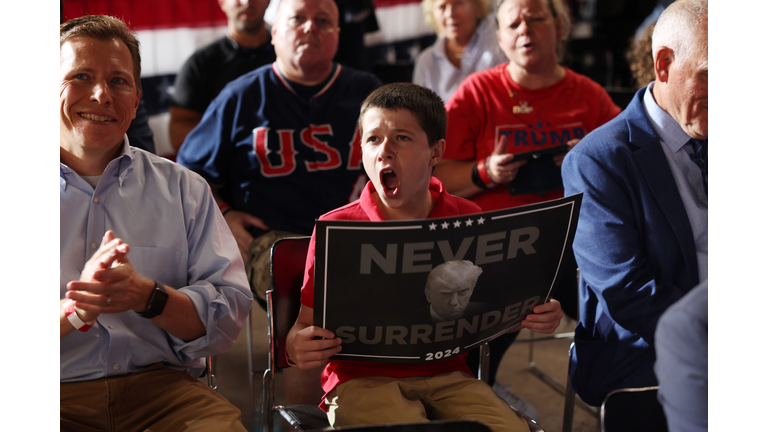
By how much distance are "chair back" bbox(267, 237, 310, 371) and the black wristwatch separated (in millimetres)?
310

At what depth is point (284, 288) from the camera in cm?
167

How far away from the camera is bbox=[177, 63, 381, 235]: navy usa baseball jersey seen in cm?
250

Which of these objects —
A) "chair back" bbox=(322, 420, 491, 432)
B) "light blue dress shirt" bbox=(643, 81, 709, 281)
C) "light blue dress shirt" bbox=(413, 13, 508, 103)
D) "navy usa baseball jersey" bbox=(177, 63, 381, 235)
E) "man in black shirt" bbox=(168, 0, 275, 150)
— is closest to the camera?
"chair back" bbox=(322, 420, 491, 432)

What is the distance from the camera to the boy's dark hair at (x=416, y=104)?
1.64 m

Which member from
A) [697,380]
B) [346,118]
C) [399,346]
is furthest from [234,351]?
[697,380]

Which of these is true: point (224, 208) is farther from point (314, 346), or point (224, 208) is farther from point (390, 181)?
point (314, 346)

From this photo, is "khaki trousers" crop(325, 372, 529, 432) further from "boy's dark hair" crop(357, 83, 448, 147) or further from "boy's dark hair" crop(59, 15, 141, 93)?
"boy's dark hair" crop(59, 15, 141, 93)

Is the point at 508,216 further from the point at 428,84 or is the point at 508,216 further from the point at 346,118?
the point at 428,84

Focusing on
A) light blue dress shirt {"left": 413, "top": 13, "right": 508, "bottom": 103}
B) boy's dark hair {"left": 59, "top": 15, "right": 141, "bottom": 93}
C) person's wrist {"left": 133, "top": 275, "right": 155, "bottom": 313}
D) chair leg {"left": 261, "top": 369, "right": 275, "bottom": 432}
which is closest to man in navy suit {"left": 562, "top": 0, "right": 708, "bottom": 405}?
chair leg {"left": 261, "top": 369, "right": 275, "bottom": 432}

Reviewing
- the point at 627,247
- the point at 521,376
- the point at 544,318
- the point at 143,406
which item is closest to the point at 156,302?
the point at 143,406

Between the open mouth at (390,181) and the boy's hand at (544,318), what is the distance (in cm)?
47

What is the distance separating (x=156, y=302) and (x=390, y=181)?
2.11 ft

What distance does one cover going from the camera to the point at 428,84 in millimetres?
3721

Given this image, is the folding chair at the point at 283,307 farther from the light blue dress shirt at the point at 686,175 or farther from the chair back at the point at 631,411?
the light blue dress shirt at the point at 686,175
